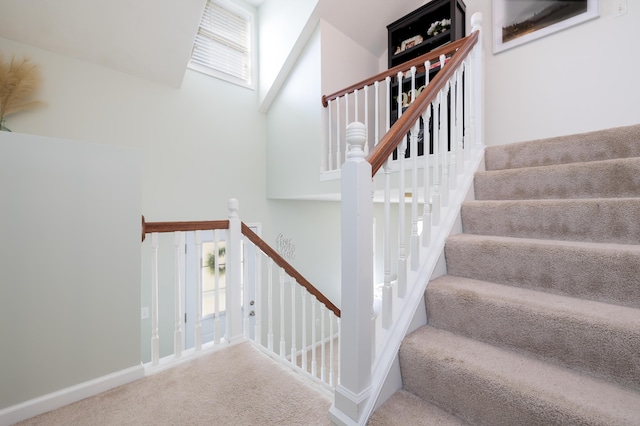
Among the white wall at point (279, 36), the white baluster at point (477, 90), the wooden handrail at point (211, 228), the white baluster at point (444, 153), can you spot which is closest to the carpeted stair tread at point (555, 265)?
the white baluster at point (444, 153)

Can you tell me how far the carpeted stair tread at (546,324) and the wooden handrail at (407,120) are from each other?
630 millimetres

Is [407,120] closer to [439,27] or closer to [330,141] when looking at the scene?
[330,141]

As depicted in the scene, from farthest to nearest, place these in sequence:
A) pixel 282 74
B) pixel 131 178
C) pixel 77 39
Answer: pixel 282 74
pixel 77 39
pixel 131 178

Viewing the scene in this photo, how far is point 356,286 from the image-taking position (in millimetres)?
1008

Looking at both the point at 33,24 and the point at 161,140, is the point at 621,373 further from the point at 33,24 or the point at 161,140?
the point at 33,24

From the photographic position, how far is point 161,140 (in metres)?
2.93

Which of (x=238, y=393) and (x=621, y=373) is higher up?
(x=621, y=373)

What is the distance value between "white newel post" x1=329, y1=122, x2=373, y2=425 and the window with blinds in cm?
304

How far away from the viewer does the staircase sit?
814 mm

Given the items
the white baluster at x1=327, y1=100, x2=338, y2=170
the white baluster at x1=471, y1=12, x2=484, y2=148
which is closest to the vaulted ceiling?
the white baluster at x1=327, y1=100, x2=338, y2=170

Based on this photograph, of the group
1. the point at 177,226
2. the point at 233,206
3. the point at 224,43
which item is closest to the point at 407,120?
the point at 233,206

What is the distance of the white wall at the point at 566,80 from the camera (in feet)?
7.45

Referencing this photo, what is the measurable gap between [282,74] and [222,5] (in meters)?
1.12

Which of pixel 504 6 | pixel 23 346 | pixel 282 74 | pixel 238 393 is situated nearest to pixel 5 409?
pixel 23 346
